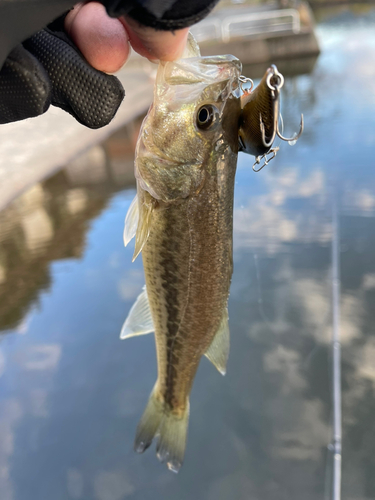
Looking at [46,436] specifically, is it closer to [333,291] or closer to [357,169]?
[333,291]

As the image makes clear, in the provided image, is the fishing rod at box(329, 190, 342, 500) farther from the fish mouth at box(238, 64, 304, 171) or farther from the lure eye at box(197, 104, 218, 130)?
the lure eye at box(197, 104, 218, 130)

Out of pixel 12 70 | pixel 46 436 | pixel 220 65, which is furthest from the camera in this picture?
pixel 46 436

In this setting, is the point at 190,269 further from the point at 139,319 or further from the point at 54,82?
the point at 54,82

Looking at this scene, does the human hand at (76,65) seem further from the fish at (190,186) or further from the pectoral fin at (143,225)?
the pectoral fin at (143,225)

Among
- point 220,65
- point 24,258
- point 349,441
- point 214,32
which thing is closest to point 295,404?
point 349,441

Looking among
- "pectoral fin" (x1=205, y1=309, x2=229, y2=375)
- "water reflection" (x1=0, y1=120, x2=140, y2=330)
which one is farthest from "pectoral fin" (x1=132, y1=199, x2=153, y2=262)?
"water reflection" (x1=0, y1=120, x2=140, y2=330)

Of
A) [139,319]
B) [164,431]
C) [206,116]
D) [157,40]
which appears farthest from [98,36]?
[164,431]

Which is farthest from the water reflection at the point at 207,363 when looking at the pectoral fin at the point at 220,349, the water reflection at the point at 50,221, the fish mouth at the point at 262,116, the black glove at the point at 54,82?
the black glove at the point at 54,82
